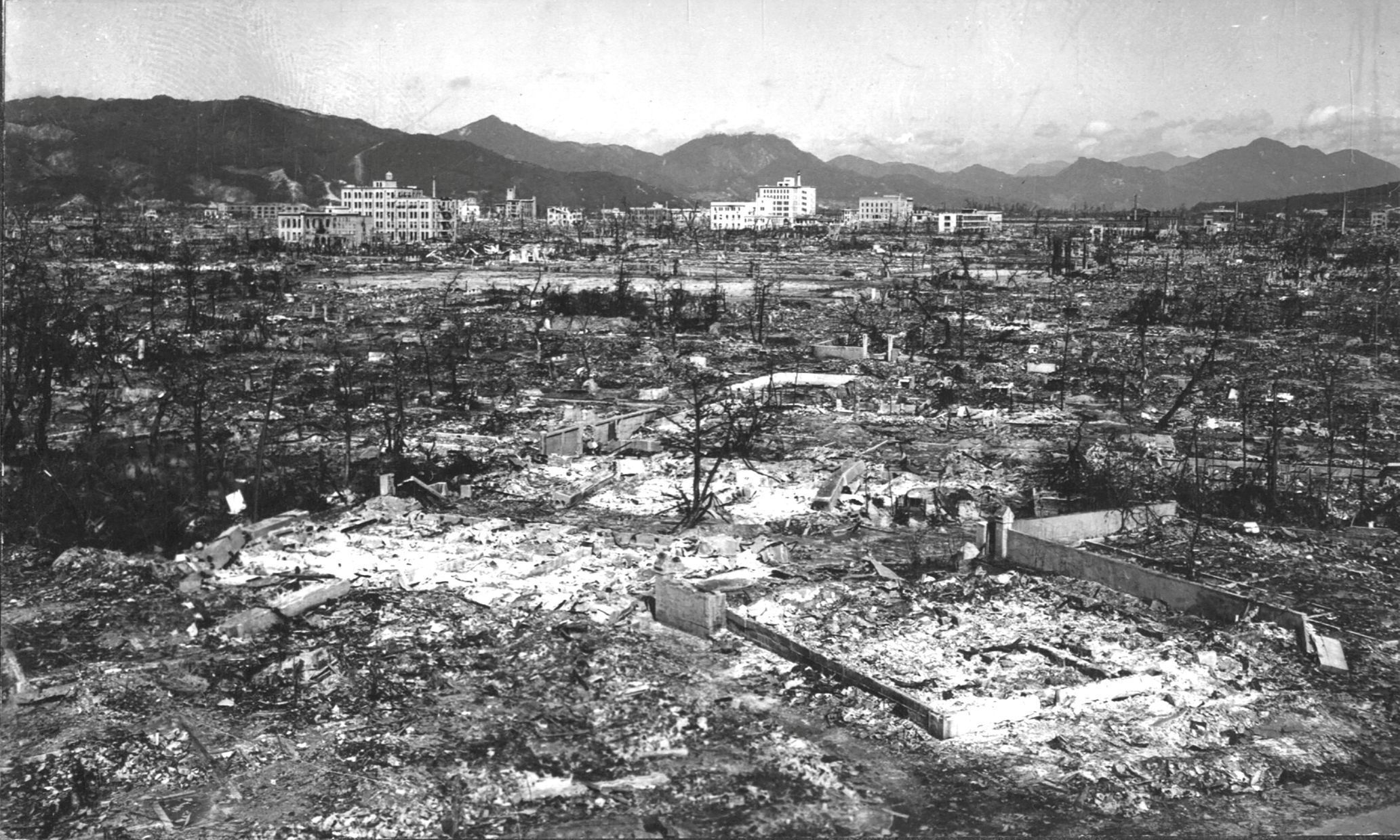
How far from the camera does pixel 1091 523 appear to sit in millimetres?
10930

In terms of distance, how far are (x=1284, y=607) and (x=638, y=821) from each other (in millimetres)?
5985

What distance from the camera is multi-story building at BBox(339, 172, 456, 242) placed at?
241 feet

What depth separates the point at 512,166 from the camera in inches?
5984

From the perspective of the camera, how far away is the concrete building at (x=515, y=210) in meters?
109

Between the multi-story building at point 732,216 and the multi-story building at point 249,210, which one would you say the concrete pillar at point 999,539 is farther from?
the multi-story building at point 732,216

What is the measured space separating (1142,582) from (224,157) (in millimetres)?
119832

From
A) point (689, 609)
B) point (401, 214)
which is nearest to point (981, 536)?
point (689, 609)

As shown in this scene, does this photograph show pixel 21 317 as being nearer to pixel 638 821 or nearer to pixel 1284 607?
pixel 638 821

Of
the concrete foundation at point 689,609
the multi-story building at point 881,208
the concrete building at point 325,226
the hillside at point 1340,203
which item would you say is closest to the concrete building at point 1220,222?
the hillside at point 1340,203

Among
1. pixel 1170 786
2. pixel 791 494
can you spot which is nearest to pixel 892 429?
pixel 791 494

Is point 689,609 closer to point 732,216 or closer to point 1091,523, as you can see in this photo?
point 1091,523

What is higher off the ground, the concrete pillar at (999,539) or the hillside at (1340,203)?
the hillside at (1340,203)

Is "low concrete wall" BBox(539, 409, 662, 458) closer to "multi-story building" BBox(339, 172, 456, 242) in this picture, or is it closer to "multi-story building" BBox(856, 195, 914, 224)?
"multi-story building" BBox(339, 172, 456, 242)

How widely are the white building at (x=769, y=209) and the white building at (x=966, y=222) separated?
14662 mm
